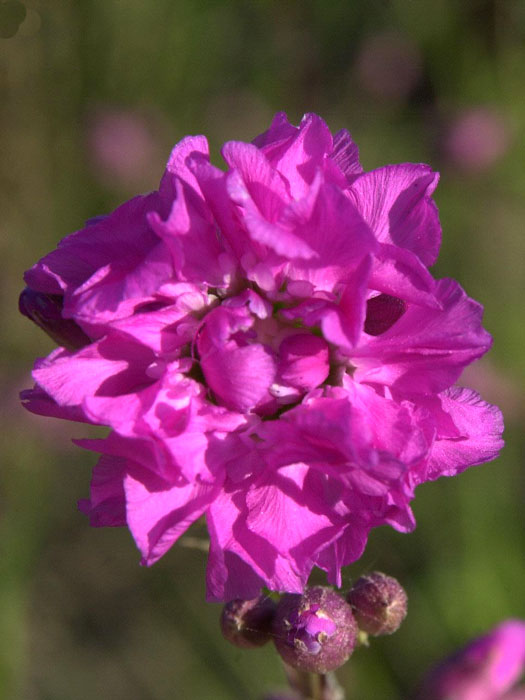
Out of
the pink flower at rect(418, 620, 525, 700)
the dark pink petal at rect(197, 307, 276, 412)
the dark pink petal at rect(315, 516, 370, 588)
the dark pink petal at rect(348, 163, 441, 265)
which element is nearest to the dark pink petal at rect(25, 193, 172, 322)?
the dark pink petal at rect(197, 307, 276, 412)

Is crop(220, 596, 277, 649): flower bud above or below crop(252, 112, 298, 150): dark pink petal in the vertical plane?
below

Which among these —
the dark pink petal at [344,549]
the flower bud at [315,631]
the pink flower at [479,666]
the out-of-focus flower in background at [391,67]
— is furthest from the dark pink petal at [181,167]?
the out-of-focus flower in background at [391,67]

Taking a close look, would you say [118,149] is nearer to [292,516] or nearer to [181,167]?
[181,167]

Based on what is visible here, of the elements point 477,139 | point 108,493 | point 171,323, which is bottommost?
point 477,139

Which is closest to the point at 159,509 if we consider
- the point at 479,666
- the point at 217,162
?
the point at 479,666

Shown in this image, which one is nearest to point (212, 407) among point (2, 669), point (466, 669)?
point (466, 669)

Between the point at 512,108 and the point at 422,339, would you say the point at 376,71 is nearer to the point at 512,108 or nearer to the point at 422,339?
the point at 512,108

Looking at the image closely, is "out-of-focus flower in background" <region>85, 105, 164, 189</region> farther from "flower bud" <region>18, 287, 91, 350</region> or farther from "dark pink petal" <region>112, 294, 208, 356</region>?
"dark pink petal" <region>112, 294, 208, 356</region>
